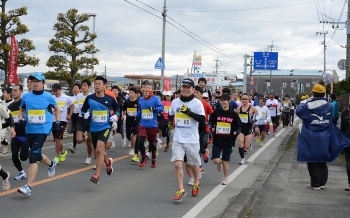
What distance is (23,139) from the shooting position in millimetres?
A: 8953

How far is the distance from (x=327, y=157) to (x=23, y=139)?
5.42 meters

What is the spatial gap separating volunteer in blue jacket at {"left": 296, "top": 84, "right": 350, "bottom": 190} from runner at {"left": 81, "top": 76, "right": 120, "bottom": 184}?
346 cm

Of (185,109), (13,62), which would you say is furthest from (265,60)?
(185,109)

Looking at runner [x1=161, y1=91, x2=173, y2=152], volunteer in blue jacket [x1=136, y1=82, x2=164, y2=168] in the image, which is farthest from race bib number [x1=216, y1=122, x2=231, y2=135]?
runner [x1=161, y1=91, x2=173, y2=152]

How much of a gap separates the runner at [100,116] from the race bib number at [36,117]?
1043 millimetres

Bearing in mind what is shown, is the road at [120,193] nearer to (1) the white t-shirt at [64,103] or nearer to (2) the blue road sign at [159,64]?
(1) the white t-shirt at [64,103]

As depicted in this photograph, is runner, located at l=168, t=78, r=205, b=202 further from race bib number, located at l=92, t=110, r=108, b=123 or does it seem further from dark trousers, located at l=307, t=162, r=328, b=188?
dark trousers, located at l=307, t=162, r=328, b=188

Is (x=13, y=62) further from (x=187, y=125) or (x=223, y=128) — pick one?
(x=187, y=125)

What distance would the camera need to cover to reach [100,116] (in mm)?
9094

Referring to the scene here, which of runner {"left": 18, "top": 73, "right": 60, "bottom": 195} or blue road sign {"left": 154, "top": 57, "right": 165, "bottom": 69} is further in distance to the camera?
blue road sign {"left": 154, "top": 57, "right": 165, "bottom": 69}

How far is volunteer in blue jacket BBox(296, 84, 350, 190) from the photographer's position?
916cm

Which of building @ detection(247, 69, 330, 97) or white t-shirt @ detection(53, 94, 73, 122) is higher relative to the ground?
building @ detection(247, 69, 330, 97)

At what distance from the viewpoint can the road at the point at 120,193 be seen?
6.98 meters

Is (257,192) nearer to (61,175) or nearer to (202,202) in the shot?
(202,202)
